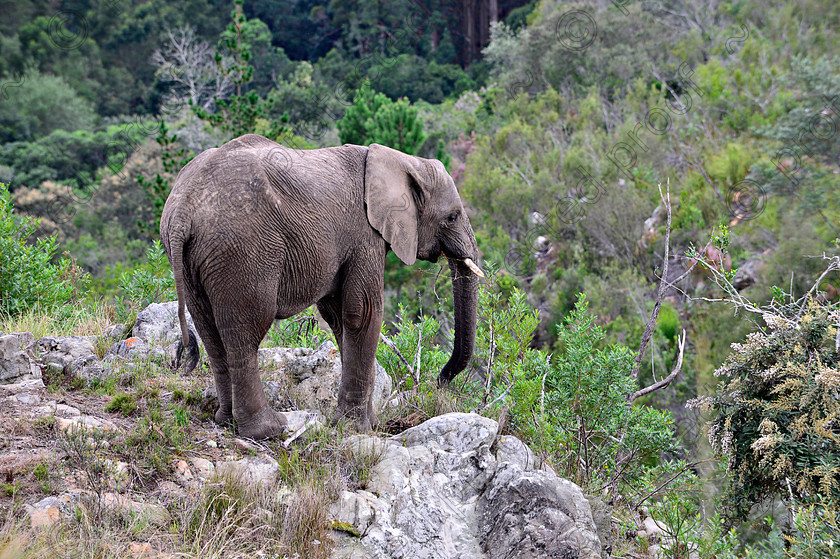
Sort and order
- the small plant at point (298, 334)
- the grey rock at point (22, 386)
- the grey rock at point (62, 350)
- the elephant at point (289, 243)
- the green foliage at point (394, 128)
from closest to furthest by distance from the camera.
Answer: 1. the elephant at point (289, 243)
2. the grey rock at point (22, 386)
3. the grey rock at point (62, 350)
4. the small plant at point (298, 334)
5. the green foliage at point (394, 128)

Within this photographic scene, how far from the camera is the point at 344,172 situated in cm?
514

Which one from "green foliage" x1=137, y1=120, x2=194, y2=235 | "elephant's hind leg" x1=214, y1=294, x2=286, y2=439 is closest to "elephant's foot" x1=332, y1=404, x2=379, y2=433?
"elephant's hind leg" x1=214, y1=294, x2=286, y2=439

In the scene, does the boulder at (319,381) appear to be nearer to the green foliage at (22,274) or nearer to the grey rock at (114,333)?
the grey rock at (114,333)

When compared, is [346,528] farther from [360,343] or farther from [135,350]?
[135,350]

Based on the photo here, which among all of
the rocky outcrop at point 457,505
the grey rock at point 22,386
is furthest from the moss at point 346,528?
the grey rock at point 22,386

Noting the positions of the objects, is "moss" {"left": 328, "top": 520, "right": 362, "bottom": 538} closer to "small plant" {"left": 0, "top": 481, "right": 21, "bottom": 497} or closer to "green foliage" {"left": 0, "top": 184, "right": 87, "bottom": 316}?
"small plant" {"left": 0, "top": 481, "right": 21, "bottom": 497}

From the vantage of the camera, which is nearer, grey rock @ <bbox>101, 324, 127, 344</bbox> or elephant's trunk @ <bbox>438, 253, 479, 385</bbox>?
elephant's trunk @ <bbox>438, 253, 479, 385</bbox>

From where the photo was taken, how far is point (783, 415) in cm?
523

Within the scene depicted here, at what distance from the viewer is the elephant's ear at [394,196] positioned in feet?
16.9

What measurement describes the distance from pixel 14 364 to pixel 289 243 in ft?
7.63

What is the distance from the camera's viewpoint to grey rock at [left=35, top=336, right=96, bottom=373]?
5621 mm

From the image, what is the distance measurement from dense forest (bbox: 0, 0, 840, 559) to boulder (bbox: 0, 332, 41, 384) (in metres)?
→ 2.22

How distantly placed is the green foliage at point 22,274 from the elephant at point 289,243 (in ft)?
11.0

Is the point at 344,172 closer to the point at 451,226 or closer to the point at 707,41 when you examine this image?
the point at 451,226
